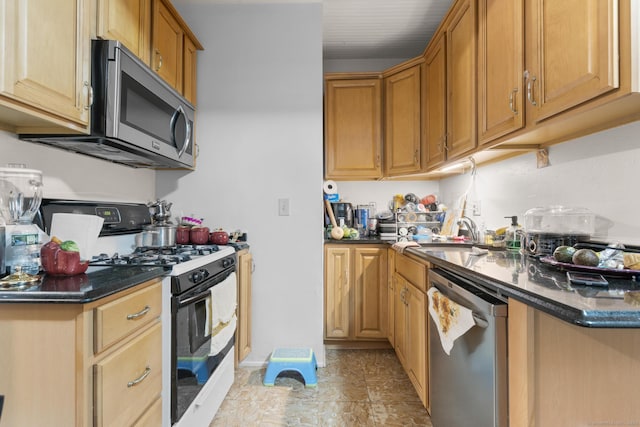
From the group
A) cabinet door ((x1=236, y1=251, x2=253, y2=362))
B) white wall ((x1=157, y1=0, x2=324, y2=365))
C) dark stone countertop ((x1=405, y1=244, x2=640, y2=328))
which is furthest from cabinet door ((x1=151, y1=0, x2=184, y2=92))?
dark stone countertop ((x1=405, y1=244, x2=640, y2=328))

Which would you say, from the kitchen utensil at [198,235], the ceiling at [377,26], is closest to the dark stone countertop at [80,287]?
the kitchen utensil at [198,235]

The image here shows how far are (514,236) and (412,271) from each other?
58 centimetres

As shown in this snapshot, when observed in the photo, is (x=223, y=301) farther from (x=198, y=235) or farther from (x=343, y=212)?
(x=343, y=212)

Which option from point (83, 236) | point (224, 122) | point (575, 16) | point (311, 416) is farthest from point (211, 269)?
point (575, 16)

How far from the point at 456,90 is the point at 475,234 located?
1.00m

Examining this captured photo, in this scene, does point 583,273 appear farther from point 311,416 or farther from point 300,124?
point 300,124

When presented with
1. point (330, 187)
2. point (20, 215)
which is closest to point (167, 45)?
point (20, 215)

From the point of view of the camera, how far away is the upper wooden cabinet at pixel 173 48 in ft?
5.73

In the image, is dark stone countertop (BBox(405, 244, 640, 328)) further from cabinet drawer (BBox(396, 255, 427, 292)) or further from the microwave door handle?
the microwave door handle

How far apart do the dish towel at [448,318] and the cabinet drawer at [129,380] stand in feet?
3.66

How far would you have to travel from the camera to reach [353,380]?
213 cm

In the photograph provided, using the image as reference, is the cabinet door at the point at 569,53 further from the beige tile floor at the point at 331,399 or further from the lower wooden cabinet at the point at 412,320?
the beige tile floor at the point at 331,399

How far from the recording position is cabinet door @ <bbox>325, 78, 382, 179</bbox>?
285 centimetres

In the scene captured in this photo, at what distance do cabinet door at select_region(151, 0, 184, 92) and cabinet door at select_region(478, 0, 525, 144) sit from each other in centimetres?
175
